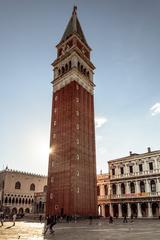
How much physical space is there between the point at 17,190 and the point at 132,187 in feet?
118

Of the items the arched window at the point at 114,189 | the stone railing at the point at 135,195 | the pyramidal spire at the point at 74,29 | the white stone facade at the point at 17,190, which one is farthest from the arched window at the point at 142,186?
the white stone facade at the point at 17,190

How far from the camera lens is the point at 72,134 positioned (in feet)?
137

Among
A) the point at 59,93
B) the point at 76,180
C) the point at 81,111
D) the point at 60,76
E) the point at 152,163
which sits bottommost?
the point at 76,180

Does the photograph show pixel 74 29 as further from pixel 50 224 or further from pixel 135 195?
pixel 50 224

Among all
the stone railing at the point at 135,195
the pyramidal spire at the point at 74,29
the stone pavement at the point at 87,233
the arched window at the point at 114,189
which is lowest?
the stone pavement at the point at 87,233

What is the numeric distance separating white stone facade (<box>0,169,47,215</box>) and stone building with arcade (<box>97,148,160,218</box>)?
87.2ft

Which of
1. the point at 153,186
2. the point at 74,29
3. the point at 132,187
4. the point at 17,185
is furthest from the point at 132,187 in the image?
the point at 74,29

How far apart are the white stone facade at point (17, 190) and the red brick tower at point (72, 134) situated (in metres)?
26.6

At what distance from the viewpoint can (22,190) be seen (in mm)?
67250

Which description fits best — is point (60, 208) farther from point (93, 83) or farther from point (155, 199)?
point (93, 83)

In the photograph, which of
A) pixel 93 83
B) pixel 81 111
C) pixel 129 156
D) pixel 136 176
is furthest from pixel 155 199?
pixel 93 83

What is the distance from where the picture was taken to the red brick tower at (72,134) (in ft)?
128

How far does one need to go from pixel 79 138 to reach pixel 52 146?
20.2 ft

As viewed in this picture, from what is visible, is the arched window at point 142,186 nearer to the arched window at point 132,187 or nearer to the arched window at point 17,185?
the arched window at point 132,187
